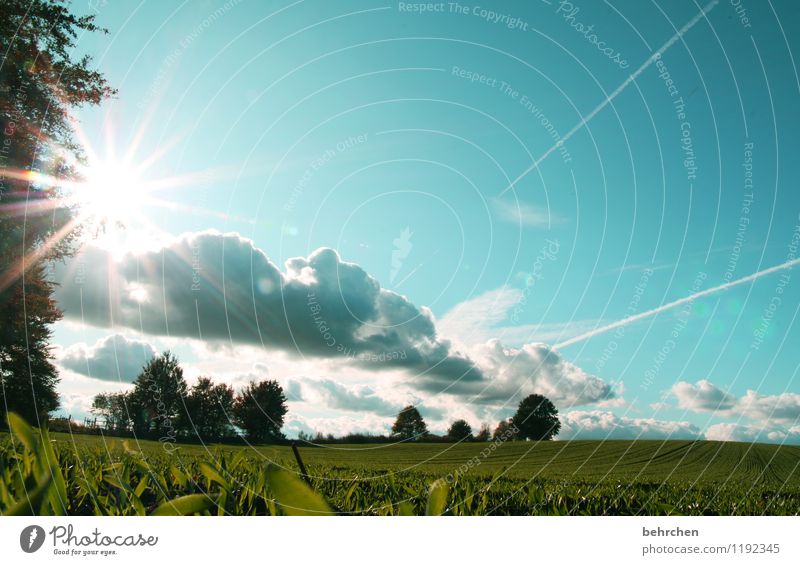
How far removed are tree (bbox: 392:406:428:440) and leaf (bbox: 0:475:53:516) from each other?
3.31 metres

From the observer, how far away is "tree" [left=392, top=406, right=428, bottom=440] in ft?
17.3

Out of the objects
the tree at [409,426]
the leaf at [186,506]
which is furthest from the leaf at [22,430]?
the tree at [409,426]

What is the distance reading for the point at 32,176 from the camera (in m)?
4.70

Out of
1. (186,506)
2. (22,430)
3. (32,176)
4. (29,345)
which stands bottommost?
(186,506)

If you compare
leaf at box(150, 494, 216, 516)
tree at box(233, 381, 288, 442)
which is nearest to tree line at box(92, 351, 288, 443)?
tree at box(233, 381, 288, 442)

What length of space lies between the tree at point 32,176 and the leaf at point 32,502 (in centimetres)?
188

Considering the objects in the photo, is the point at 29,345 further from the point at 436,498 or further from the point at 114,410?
the point at 436,498

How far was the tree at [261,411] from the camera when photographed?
3.87m

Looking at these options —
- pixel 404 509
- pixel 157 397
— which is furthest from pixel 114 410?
pixel 404 509

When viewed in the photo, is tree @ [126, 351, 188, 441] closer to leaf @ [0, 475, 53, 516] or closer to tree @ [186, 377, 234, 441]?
tree @ [186, 377, 234, 441]

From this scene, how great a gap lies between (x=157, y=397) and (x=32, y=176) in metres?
2.53

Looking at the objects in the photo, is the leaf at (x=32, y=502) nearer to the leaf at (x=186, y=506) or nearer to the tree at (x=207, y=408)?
the leaf at (x=186, y=506)
